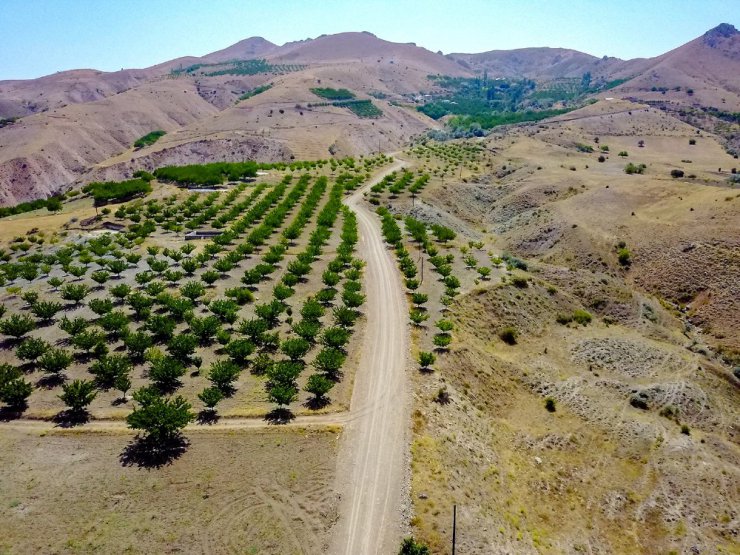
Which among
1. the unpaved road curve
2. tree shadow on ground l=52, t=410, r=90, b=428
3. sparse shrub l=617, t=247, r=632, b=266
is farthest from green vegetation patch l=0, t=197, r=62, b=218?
sparse shrub l=617, t=247, r=632, b=266

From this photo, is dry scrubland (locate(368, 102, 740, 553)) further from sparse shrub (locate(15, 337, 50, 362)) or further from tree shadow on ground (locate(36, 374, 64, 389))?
sparse shrub (locate(15, 337, 50, 362))

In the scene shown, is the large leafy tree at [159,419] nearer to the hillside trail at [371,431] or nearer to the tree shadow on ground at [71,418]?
the hillside trail at [371,431]

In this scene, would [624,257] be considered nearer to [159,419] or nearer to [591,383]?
[591,383]

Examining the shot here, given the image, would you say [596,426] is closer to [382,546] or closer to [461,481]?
[461,481]

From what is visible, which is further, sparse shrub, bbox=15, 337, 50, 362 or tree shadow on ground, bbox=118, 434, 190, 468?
sparse shrub, bbox=15, 337, 50, 362

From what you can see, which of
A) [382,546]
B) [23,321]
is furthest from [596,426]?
[23,321]

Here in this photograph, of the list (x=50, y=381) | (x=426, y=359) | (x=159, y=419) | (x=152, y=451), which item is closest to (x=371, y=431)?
(x=426, y=359)

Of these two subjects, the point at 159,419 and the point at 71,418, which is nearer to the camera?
the point at 159,419
